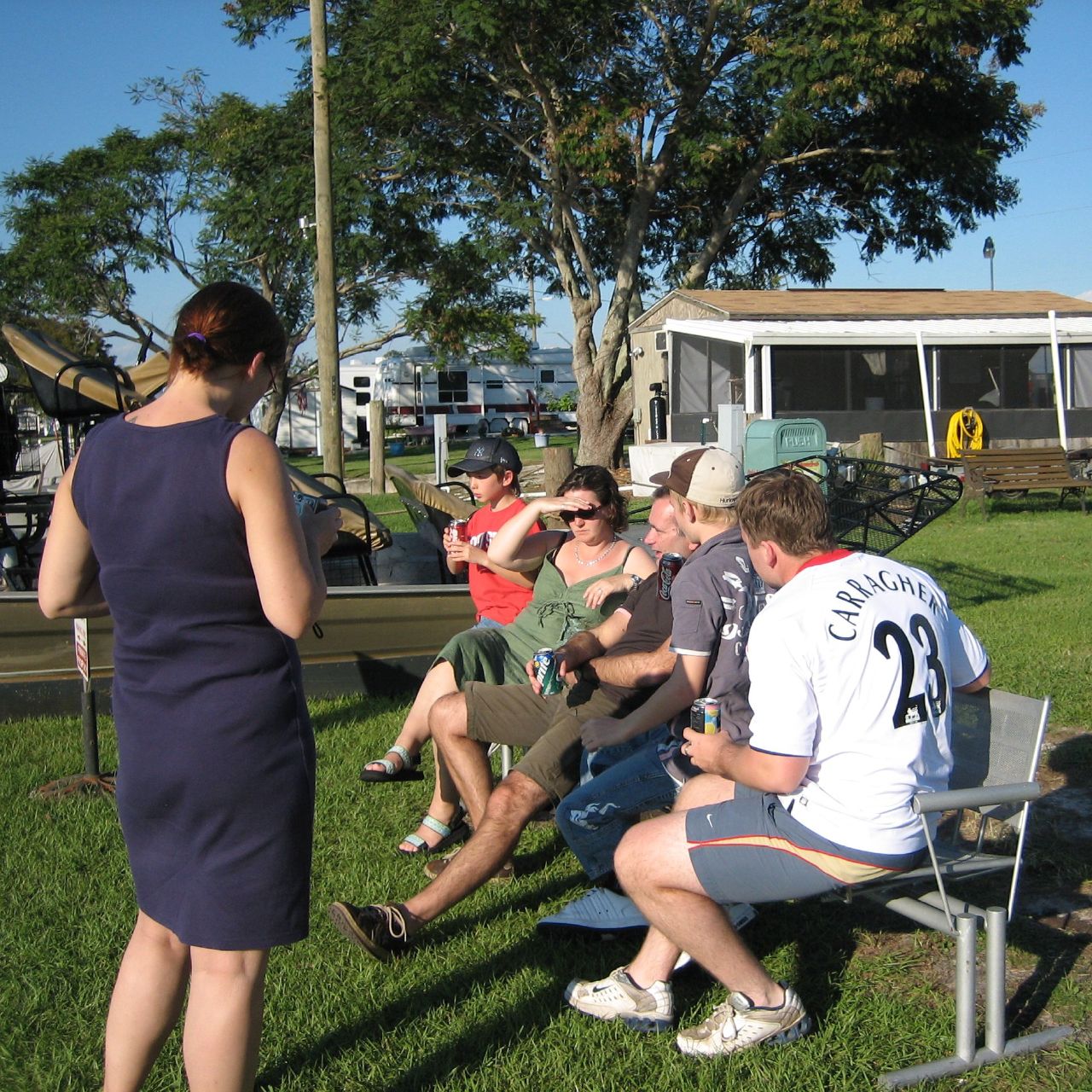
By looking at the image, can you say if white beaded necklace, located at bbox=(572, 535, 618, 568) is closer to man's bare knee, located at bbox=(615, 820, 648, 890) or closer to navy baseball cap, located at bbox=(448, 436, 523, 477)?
navy baseball cap, located at bbox=(448, 436, 523, 477)

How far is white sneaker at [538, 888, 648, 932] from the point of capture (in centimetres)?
358

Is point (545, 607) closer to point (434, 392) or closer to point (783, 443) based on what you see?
point (783, 443)

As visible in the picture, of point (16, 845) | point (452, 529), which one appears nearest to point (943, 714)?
point (452, 529)

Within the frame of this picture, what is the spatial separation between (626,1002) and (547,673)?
1.15 meters

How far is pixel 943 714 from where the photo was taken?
2809mm

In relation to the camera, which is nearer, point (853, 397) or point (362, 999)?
point (362, 999)

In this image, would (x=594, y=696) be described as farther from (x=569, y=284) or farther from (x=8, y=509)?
(x=569, y=284)

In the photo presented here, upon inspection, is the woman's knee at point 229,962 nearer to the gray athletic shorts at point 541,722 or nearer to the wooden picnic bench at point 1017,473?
the gray athletic shorts at point 541,722

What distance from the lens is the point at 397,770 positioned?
4805 mm

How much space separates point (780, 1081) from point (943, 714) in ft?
3.22

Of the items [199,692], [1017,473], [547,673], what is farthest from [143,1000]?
[1017,473]

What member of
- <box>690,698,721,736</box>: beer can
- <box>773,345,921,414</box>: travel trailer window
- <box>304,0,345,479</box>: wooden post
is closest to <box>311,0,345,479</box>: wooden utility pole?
<box>304,0,345,479</box>: wooden post

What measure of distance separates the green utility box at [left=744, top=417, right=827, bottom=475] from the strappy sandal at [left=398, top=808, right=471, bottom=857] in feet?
22.0

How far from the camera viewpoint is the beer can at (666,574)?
13.1ft
